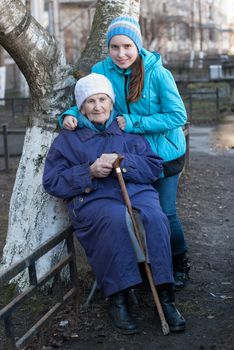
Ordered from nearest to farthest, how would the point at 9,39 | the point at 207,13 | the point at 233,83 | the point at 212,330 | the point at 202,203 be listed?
the point at 212,330
the point at 9,39
the point at 202,203
the point at 233,83
the point at 207,13

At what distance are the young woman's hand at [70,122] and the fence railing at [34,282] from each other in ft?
2.21

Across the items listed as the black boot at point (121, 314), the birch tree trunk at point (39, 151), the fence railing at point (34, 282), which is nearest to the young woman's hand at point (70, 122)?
the birch tree trunk at point (39, 151)

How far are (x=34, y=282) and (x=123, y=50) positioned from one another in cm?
154

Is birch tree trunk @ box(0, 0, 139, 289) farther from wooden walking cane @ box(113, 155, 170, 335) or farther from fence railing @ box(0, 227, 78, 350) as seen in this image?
wooden walking cane @ box(113, 155, 170, 335)

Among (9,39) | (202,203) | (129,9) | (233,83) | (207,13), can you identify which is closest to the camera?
(9,39)

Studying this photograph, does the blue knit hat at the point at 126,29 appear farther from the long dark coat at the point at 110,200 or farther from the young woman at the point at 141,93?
the long dark coat at the point at 110,200

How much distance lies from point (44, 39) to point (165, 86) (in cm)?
97

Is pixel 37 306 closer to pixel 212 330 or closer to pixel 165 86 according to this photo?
pixel 212 330

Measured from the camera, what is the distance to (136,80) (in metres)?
4.18

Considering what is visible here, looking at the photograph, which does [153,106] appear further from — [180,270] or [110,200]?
[180,270]

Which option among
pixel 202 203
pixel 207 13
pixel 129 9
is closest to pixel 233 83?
pixel 202 203

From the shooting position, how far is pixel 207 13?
200ft

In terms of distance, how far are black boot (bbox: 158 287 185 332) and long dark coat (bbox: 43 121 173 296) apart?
15 cm

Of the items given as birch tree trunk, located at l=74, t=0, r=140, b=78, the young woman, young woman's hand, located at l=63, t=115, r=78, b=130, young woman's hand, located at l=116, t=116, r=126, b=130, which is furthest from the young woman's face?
birch tree trunk, located at l=74, t=0, r=140, b=78
